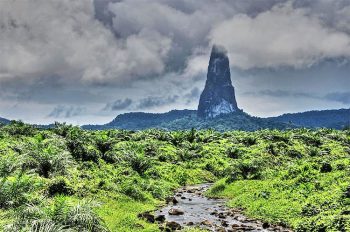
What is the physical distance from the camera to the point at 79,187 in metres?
28.5

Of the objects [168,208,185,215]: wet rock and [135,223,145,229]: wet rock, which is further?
[168,208,185,215]: wet rock

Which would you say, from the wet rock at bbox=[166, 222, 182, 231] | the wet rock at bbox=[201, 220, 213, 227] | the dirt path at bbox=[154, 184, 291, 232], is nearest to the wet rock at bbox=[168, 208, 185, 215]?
the dirt path at bbox=[154, 184, 291, 232]

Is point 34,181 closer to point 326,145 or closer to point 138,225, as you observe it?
point 138,225

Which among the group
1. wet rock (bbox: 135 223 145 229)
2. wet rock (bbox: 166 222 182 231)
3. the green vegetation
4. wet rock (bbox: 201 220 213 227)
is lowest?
wet rock (bbox: 201 220 213 227)

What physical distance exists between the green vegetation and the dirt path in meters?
1.17

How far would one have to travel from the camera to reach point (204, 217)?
26703mm

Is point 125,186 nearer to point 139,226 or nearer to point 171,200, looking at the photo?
point 171,200

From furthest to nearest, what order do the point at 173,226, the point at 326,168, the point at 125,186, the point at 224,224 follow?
the point at 125,186
the point at 326,168
the point at 224,224
the point at 173,226

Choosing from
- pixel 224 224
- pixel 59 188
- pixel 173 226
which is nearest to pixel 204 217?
pixel 224 224

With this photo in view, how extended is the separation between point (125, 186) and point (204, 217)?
8.22m

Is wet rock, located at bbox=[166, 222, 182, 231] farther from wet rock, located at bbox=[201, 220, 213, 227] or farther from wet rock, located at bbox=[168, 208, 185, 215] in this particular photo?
wet rock, located at bbox=[168, 208, 185, 215]

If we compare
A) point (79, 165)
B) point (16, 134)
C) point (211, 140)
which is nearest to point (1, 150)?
point (79, 165)

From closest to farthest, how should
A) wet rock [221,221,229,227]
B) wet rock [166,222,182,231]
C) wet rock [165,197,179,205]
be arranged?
wet rock [166,222,182,231] → wet rock [221,221,229,227] → wet rock [165,197,179,205]

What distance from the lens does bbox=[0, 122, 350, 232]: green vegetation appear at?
1797cm
